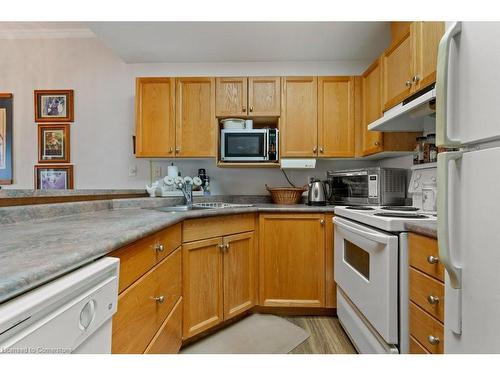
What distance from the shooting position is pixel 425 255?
1.02 meters

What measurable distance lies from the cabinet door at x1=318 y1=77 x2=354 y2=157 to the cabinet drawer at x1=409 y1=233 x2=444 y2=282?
134cm

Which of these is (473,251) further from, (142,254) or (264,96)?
(264,96)

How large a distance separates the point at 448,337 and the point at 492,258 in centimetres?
35

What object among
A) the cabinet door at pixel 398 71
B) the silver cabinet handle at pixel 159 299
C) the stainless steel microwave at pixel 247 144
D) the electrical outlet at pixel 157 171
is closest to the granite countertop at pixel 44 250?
the silver cabinet handle at pixel 159 299

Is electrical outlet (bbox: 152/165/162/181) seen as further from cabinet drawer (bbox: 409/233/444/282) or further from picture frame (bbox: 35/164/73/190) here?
cabinet drawer (bbox: 409/233/444/282)

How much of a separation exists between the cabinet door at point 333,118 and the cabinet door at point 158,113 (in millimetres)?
1360

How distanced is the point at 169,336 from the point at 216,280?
1.66 ft

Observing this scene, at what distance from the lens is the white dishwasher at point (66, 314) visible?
0.39 metres

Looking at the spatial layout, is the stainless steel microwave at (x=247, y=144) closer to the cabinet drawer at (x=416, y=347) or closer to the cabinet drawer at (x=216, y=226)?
the cabinet drawer at (x=216, y=226)

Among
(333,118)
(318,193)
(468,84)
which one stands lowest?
(318,193)

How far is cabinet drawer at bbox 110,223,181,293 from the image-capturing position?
0.82 metres

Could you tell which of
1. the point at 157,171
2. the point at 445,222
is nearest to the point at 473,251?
the point at 445,222
